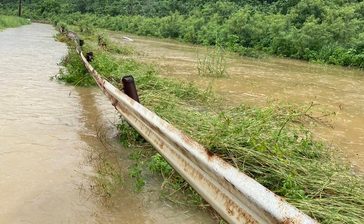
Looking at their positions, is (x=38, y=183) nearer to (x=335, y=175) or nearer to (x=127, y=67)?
(x=335, y=175)

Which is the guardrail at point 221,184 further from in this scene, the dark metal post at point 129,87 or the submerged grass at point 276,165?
the dark metal post at point 129,87

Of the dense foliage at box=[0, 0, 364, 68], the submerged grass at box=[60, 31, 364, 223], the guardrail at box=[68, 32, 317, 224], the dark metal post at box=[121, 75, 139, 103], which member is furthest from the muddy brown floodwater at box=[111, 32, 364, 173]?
the dense foliage at box=[0, 0, 364, 68]

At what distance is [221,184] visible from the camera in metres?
2.23

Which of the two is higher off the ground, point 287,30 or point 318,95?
point 287,30

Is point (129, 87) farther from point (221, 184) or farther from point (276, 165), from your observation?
point (221, 184)

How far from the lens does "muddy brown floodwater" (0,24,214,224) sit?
311 centimetres

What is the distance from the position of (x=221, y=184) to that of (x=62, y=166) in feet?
7.18

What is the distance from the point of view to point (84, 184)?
143 inches

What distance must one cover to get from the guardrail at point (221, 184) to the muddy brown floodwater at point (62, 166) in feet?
1.64

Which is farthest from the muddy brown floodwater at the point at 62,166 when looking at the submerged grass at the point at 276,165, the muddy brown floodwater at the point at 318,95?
the muddy brown floodwater at the point at 318,95

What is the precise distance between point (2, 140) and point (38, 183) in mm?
1301

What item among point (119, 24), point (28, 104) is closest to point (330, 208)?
point (28, 104)

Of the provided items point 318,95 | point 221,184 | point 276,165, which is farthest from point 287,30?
point 221,184

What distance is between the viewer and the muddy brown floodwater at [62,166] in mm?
3105
